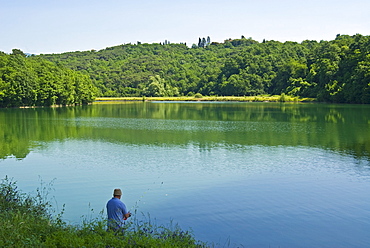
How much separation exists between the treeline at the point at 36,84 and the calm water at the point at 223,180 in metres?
55.6

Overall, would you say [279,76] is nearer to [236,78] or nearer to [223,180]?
[236,78]

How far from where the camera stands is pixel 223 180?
18.9m

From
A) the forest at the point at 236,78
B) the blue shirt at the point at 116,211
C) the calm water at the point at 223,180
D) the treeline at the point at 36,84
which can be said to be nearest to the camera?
the blue shirt at the point at 116,211

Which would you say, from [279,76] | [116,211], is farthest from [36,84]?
[279,76]

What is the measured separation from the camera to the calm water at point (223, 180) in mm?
12641

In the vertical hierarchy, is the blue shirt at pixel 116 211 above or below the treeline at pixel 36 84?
below

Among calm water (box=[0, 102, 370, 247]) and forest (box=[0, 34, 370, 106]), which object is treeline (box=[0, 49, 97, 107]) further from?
calm water (box=[0, 102, 370, 247])

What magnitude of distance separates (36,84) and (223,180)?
8229 centimetres

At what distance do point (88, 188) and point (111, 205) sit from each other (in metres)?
7.91

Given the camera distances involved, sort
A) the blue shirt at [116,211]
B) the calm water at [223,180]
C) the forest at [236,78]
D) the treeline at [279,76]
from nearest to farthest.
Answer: the blue shirt at [116,211], the calm water at [223,180], the forest at [236,78], the treeline at [279,76]

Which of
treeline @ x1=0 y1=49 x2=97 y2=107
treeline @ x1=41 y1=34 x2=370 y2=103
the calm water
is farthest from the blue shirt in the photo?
treeline @ x1=41 y1=34 x2=370 y2=103

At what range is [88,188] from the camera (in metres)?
17.5

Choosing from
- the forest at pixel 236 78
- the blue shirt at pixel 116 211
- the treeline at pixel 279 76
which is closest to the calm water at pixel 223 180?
the blue shirt at pixel 116 211

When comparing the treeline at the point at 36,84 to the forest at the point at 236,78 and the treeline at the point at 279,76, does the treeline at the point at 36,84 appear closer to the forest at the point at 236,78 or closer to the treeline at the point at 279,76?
the forest at the point at 236,78
